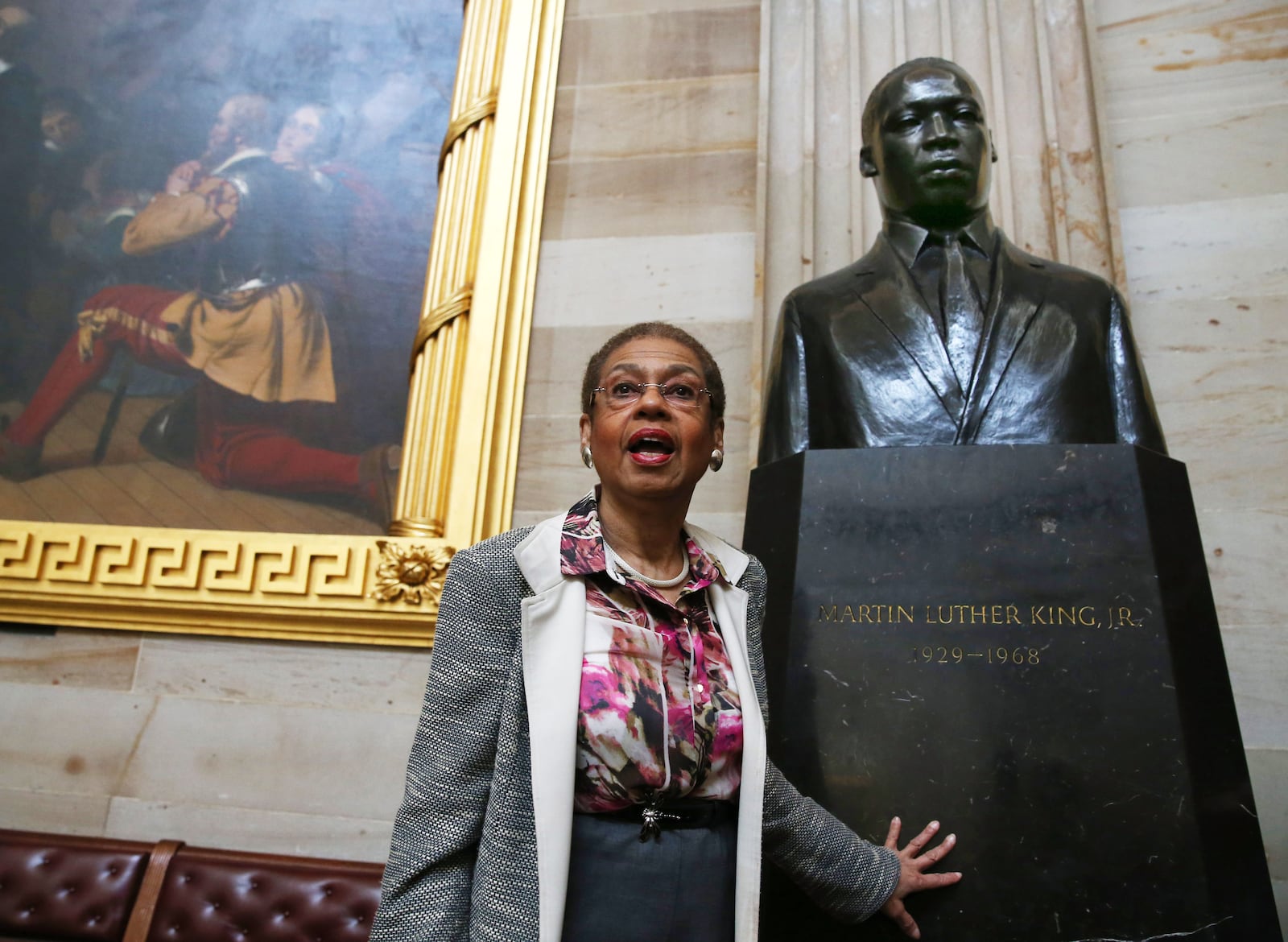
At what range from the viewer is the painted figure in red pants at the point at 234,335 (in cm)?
414

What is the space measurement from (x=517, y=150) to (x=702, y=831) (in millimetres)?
3609

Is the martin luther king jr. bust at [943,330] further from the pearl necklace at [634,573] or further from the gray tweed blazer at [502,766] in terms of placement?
the gray tweed blazer at [502,766]

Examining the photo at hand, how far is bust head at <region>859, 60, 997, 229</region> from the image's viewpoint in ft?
8.39

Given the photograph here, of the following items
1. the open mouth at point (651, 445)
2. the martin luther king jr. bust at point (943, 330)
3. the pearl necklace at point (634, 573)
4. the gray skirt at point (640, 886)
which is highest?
the martin luther king jr. bust at point (943, 330)

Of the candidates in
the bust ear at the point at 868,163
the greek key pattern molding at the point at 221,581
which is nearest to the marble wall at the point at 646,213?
the greek key pattern molding at the point at 221,581

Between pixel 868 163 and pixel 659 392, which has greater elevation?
pixel 868 163

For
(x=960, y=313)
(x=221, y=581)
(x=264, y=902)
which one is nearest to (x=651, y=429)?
(x=960, y=313)

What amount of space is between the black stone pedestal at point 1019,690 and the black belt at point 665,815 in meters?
0.53

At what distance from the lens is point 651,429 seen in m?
1.57

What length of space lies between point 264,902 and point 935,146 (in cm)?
316

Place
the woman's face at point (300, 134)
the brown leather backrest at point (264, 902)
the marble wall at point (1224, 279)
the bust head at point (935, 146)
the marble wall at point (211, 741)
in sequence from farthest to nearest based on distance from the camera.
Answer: the woman's face at point (300, 134)
the marble wall at point (211, 741)
the marble wall at point (1224, 279)
the brown leather backrest at point (264, 902)
the bust head at point (935, 146)

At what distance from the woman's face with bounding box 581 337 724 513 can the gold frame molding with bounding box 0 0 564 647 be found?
219 centimetres

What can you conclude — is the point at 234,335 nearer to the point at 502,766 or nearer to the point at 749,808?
the point at 502,766

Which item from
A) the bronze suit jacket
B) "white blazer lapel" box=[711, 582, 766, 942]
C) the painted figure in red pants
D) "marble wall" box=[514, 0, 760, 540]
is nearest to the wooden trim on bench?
the painted figure in red pants
